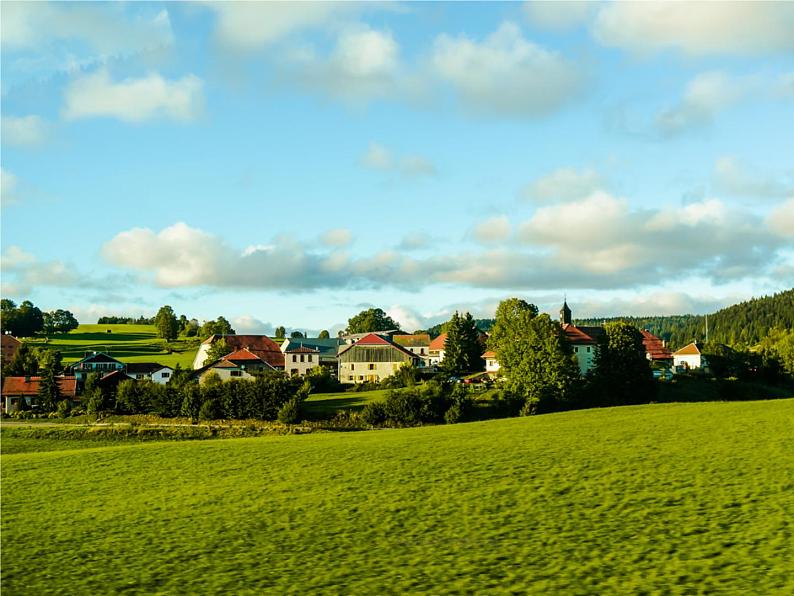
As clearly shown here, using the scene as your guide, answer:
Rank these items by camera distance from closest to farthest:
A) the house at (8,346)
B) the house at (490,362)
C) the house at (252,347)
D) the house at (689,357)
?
1. the house at (490,362)
2. the house at (252,347)
3. the house at (689,357)
4. the house at (8,346)

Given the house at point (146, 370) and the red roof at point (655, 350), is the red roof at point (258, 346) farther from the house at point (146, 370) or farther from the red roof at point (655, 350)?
the red roof at point (655, 350)

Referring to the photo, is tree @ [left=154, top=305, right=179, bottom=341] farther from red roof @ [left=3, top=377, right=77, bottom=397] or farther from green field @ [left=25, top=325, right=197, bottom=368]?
red roof @ [left=3, top=377, right=77, bottom=397]

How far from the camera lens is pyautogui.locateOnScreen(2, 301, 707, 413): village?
9381 centimetres

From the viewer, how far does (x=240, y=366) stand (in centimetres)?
10081

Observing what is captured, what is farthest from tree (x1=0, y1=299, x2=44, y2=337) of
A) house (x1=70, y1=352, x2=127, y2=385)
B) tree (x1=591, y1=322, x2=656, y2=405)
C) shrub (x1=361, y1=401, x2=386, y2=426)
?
tree (x1=591, y1=322, x2=656, y2=405)

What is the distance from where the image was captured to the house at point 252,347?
411 ft

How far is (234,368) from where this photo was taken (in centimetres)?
9950

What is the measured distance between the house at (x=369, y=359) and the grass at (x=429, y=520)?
2997 inches

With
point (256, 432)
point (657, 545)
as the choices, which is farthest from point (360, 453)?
point (256, 432)

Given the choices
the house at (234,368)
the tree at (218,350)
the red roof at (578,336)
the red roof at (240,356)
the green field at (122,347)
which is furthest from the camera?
the green field at (122,347)

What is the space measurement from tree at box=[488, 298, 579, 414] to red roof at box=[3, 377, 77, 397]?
190 ft

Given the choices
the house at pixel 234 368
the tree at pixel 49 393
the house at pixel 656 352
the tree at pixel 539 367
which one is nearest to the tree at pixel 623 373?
the tree at pixel 539 367

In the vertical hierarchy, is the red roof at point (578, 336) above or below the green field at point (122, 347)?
below

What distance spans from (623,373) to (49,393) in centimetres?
7204
